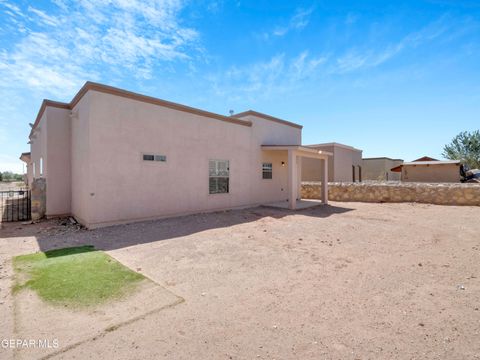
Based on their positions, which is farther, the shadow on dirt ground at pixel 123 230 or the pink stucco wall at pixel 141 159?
the pink stucco wall at pixel 141 159

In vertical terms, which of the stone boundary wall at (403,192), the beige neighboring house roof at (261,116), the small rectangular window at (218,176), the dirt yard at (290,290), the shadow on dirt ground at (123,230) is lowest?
the dirt yard at (290,290)

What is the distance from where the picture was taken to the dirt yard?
8.35 feet

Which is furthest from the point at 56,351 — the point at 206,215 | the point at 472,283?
the point at 206,215

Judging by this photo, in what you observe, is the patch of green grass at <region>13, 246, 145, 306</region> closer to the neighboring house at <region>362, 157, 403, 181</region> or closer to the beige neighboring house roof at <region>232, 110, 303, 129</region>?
the beige neighboring house roof at <region>232, 110, 303, 129</region>

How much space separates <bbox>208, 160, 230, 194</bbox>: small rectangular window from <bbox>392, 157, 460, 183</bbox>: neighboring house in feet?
59.0

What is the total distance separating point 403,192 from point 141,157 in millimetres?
14242

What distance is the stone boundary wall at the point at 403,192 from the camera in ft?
42.2

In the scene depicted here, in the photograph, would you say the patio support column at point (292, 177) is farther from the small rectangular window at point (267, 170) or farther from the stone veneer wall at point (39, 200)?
the stone veneer wall at point (39, 200)

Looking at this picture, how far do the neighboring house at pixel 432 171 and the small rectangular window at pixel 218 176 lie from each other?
18.0 m

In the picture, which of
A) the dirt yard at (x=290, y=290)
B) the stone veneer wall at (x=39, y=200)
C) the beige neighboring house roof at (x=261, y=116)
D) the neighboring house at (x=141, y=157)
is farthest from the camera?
the beige neighboring house roof at (x=261, y=116)

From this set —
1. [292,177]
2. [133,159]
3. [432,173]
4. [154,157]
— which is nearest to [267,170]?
[292,177]

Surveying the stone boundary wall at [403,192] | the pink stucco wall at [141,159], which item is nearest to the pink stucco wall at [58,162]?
the pink stucco wall at [141,159]

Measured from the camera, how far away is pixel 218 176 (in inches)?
454

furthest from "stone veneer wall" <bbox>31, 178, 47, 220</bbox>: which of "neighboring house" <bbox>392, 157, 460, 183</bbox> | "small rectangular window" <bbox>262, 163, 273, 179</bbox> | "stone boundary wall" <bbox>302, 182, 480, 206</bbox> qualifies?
"neighboring house" <bbox>392, 157, 460, 183</bbox>
